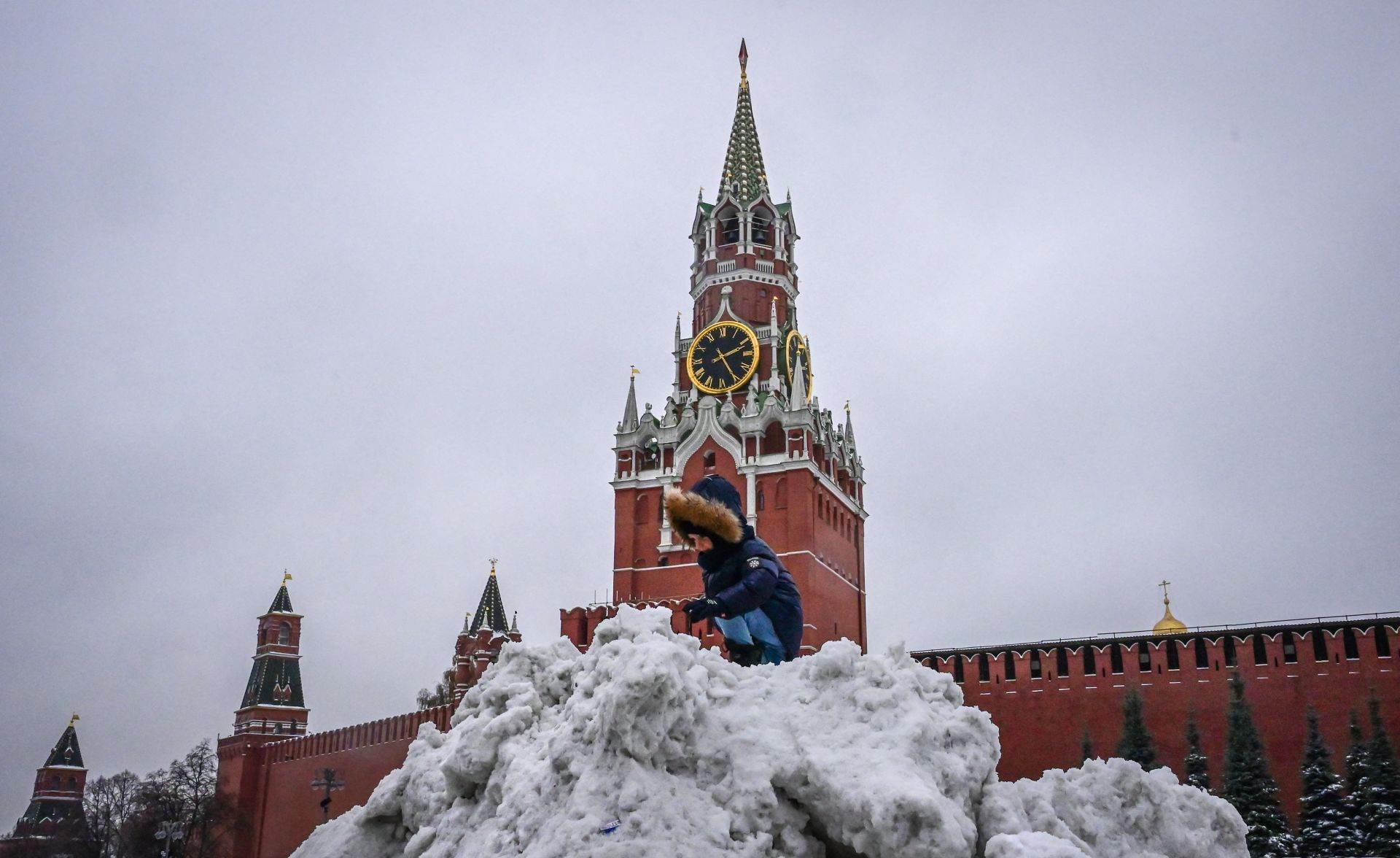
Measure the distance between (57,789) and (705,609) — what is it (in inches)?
1864

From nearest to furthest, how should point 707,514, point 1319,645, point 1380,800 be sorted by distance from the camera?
point 707,514
point 1380,800
point 1319,645

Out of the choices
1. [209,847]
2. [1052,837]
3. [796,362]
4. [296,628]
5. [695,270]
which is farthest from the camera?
[296,628]

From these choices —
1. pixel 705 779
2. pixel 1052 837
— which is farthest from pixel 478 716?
pixel 1052 837

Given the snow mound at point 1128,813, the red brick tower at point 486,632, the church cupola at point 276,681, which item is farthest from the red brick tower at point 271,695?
the snow mound at point 1128,813

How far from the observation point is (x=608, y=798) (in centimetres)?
856

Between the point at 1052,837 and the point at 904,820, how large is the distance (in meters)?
0.96

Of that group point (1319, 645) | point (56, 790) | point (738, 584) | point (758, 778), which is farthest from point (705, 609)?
point (56, 790)

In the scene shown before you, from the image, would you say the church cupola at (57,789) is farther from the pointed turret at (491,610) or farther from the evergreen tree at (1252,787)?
the evergreen tree at (1252,787)

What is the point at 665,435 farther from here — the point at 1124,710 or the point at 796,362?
the point at 1124,710

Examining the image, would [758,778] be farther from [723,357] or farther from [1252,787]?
[723,357]

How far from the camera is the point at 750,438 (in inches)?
1382

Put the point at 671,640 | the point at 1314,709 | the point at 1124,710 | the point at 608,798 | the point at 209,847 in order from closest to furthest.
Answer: the point at 608,798 < the point at 671,640 < the point at 1314,709 < the point at 1124,710 < the point at 209,847

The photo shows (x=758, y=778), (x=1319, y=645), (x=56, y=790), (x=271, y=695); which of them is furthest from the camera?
(x=56, y=790)

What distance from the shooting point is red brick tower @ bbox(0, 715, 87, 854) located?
156 ft
